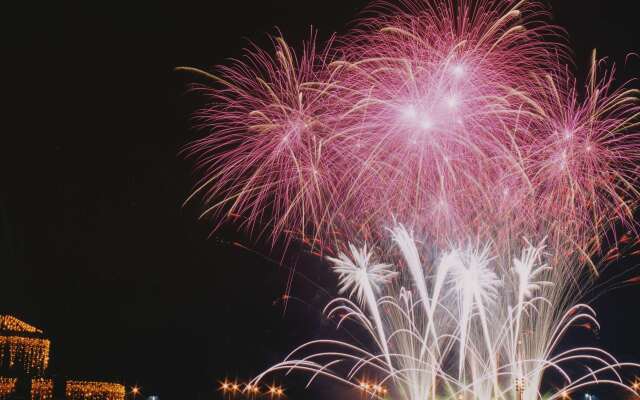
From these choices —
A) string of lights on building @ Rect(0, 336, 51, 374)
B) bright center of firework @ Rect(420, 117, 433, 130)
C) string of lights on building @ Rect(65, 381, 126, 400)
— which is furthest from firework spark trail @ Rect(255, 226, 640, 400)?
string of lights on building @ Rect(65, 381, 126, 400)

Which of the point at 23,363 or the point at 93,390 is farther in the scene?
the point at 93,390

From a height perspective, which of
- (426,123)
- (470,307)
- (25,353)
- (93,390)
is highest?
(426,123)

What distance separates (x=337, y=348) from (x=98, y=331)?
17193 mm

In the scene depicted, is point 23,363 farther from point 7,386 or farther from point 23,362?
point 7,386

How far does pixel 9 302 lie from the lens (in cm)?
1983

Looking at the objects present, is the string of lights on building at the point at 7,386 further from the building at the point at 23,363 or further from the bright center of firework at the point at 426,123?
the bright center of firework at the point at 426,123

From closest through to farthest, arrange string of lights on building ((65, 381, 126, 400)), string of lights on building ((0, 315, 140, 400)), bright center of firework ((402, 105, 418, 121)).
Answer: bright center of firework ((402, 105, 418, 121)) < string of lights on building ((0, 315, 140, 400)) < string of lights on building ((65, 381, 126, 400))

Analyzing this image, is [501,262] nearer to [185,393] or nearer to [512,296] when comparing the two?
[512,296]

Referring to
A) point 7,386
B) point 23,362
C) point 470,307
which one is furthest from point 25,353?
point 470,307

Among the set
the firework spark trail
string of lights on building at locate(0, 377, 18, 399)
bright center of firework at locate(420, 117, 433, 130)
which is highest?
bright center of firework at locate(420, 117, 433, 130)

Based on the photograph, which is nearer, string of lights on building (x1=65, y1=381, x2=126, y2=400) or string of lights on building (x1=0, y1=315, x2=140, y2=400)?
string of lights on building (x1=0, y1=315, x2=140, y2=400)

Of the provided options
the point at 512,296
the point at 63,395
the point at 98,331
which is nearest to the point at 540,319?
the point at 512,296

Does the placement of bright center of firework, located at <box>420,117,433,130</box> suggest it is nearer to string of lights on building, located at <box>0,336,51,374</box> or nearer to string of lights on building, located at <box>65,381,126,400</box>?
string of lights on building, located at <box>0,336,51,374</box>

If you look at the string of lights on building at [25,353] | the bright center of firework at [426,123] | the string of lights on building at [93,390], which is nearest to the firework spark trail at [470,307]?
the bright center of firework at [426,123]
